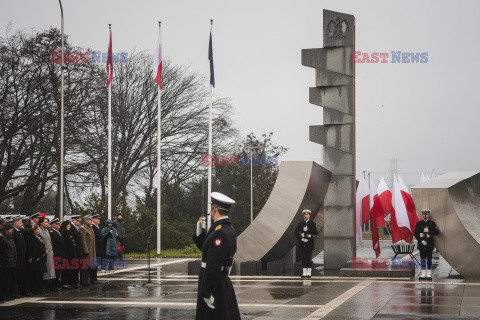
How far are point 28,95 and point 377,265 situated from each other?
2007 cm

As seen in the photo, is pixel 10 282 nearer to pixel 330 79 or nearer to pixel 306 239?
pixel 306 239

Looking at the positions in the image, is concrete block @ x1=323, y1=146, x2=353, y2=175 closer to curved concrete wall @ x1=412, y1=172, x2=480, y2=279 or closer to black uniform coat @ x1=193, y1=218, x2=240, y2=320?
curved concrete wall @ x1=412, y1=172, x2=480, y2=279

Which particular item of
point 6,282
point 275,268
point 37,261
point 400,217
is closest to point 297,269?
point 275,268

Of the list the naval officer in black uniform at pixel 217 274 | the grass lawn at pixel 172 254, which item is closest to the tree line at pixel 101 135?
the grass lawn at pixel 172 254

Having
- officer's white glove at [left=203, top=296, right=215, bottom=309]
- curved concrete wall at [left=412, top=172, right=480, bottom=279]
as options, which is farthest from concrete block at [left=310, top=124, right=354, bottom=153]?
officer's white glove at [left=203, top=296, right=215, bottom=309]

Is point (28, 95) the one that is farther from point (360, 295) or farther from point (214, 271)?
point (214, 271)

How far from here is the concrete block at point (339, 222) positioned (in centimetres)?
2145

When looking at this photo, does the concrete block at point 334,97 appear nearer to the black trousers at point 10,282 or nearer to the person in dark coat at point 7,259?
the person in dark coat at point 7,259

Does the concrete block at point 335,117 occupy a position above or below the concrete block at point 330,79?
below

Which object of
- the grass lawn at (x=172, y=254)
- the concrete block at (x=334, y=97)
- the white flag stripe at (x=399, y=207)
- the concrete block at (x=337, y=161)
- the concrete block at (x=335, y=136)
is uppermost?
the concrete block at (x=334, y=97)

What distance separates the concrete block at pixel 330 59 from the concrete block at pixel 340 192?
3.35 m

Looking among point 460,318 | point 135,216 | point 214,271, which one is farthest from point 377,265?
point 135,216

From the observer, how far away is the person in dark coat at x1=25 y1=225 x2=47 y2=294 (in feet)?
52.9

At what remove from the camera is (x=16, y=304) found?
48.0 feet
